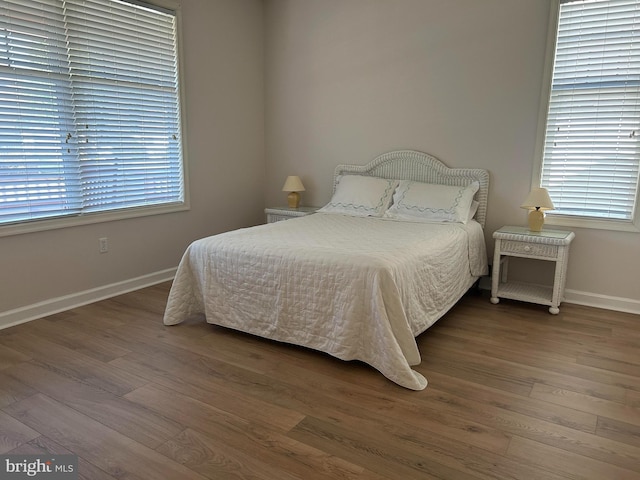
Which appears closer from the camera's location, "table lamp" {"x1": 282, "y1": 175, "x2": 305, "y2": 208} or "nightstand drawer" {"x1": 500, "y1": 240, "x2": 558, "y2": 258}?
"nightstand drawer" {"x1": 500, "y1": 240, "x2": 558, "y2": 258}

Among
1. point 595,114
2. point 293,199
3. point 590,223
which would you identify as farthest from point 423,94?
point 590,223

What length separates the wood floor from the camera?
1.82 metres

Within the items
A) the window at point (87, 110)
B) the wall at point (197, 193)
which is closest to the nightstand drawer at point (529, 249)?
the wall at point (197, 193)

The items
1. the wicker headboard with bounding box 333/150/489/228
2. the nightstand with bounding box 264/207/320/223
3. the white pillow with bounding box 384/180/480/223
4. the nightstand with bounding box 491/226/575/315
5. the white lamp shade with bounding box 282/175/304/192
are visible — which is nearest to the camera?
the nightstand with bounding box 491/226/575/315

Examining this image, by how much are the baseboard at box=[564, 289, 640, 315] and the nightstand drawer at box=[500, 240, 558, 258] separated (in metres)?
0.54

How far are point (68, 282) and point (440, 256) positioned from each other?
2.73m

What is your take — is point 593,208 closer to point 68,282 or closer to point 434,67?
point 434,67

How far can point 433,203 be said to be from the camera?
3.88m

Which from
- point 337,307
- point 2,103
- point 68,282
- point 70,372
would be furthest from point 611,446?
point 2,103

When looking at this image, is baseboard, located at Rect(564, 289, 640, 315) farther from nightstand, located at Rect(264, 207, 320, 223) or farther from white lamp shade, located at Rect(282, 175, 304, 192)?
white lamp shade, located at Rect(282, 175, 304, 192)

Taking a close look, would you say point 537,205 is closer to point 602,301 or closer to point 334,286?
point 602,301

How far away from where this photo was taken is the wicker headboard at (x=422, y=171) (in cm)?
400

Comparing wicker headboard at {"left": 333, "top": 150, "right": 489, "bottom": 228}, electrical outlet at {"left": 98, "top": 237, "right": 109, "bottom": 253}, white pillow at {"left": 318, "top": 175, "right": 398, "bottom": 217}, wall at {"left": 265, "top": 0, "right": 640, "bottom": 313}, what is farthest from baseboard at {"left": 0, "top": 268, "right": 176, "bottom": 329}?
wicker headboard at {"left": 333, "top": 150, "right": 489, "bottom": 228}

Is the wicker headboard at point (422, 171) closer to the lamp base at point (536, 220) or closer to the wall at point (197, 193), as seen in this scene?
the lamp base at point (536, 220)
